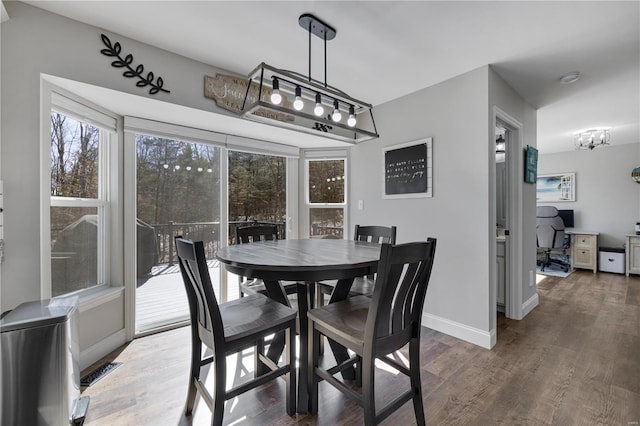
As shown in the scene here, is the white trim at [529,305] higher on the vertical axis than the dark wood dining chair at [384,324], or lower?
lower

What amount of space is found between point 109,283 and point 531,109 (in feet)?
15.8

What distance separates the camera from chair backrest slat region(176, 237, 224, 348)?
4.19 ft

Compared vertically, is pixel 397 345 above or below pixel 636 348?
above

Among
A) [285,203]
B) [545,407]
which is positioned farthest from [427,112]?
[545,407]

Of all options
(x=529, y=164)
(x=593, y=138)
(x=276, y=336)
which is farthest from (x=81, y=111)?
(x=593, y=138)

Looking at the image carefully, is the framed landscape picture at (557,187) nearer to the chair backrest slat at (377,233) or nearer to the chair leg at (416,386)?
the chair backrest slat at (377,233)

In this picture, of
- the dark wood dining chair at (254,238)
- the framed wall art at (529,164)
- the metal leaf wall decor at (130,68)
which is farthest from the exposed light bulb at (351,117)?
the framed wall art at (529,164)

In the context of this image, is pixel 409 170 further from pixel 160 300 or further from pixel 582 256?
pixel 582 256

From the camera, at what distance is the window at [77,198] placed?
196 centimetres

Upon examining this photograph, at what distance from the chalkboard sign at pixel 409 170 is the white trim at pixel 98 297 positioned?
Answer: 111 inches

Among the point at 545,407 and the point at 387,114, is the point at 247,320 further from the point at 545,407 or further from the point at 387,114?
the point at 387,114

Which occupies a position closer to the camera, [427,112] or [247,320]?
[247,320]

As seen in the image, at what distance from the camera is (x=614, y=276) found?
475 centimetres

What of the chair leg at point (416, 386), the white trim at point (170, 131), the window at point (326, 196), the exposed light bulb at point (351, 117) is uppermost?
the white trim at point (170, 131)
